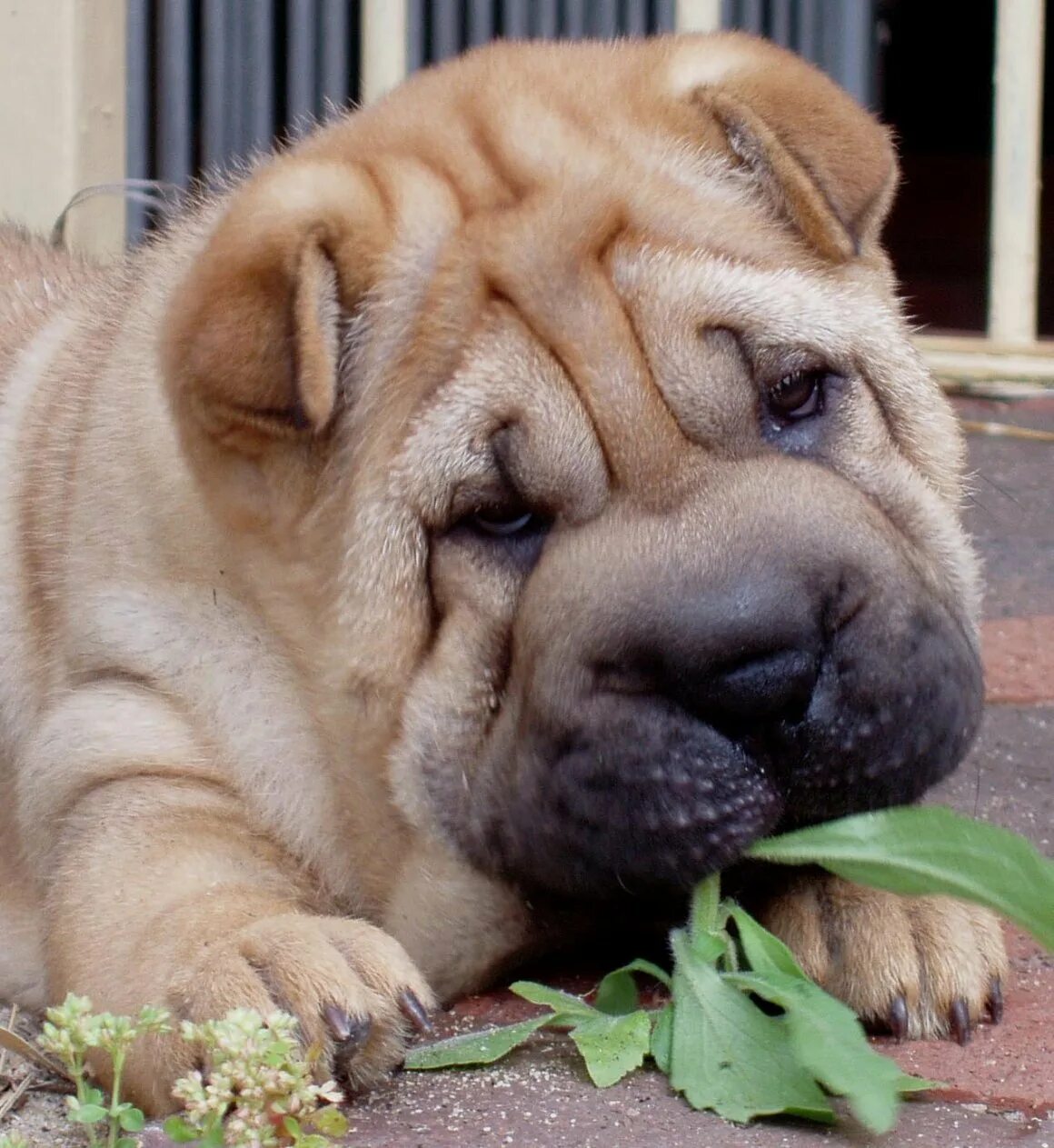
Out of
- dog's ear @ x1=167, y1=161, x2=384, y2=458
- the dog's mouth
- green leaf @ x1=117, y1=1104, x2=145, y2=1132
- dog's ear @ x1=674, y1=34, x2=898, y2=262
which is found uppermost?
dog's ear @ x1=674, y1=34, x2=898, y2=262

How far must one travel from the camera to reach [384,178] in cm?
316

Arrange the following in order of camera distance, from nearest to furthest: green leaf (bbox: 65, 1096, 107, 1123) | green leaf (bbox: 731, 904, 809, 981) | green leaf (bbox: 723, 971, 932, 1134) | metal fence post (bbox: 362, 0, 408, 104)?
1. green leaf (bbox: 65, 1096, 107, 1123)
2. green leaf (bbox: 723, 971, 932, 1134)
3. green leaf (bbox: 731, 904, 809, 981)
4. metal fence post (bbox: 362, 0, 408, 104)

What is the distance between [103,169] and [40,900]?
3853 millimetres

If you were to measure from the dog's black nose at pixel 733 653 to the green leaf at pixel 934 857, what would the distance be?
0.22 metres

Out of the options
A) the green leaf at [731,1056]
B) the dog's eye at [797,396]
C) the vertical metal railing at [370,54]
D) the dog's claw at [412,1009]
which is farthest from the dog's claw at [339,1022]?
the vertical metal railing at [370,54]

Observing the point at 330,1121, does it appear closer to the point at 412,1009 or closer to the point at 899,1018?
the point at 412,1009

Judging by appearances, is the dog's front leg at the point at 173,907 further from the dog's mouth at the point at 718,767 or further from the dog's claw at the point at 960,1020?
the dog's claw at the point at 960,1020

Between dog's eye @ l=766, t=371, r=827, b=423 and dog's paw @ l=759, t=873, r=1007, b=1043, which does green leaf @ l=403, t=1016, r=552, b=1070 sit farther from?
dog's eye @ l=766, t=371, r=827, b=423

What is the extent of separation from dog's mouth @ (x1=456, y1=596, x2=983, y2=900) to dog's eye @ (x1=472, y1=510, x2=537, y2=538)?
342 millimetres

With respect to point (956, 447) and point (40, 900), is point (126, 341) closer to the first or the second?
point (40, 900)

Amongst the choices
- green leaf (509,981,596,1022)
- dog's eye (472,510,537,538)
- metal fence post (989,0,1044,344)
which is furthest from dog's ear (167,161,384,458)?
metal fence post (989,0,1044,344)

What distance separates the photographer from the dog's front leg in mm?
2561

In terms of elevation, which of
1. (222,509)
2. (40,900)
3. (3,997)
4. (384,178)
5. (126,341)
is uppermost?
(384,178)

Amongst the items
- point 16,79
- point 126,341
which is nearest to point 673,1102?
point 126,341
